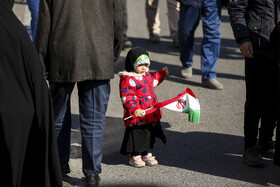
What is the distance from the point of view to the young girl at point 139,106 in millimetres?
4676

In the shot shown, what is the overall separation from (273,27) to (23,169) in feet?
8.07

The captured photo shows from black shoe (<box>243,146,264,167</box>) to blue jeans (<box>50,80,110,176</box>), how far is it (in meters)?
1.39

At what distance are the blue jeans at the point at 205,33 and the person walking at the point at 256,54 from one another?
7.06ft

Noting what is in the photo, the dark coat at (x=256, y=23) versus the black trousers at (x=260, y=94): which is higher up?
the dark coat at (x=256, y=23)

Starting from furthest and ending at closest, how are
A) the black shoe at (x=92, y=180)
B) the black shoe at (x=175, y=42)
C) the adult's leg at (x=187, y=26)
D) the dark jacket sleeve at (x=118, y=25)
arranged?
the black shoe at (x=175, y=42) → the adult's leg at (x=187, y=26) → the black shoe at (x=92, y=180) → the dark jacket sleeve at (x=118, y=25)

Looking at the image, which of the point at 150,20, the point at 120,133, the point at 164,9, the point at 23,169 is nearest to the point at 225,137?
the point at 120,133

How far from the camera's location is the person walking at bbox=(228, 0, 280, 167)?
4.59 metres

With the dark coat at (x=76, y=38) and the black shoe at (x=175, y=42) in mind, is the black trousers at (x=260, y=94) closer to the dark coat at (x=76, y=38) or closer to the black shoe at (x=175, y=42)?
the dark coat at (x=76, y=38)

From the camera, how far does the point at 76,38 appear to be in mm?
3994

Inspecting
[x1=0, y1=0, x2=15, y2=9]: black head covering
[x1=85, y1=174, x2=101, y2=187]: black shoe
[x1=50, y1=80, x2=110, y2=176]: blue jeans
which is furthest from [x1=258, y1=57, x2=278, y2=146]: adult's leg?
[x1=0, y1=0, x2=15, y2=9]: black head covering

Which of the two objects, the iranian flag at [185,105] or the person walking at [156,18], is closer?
the iranian flag at [185,105]

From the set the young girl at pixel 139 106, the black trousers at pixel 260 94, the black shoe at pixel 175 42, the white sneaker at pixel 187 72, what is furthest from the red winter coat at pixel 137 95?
the black shoe at pixel 175 42

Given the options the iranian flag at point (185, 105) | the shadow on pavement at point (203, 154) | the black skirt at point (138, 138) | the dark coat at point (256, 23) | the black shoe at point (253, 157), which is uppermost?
the dark coat at point (256, 23)

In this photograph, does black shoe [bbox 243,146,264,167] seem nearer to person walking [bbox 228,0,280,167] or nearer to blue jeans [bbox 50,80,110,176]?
person walking [bbox 228,0,280,167]
